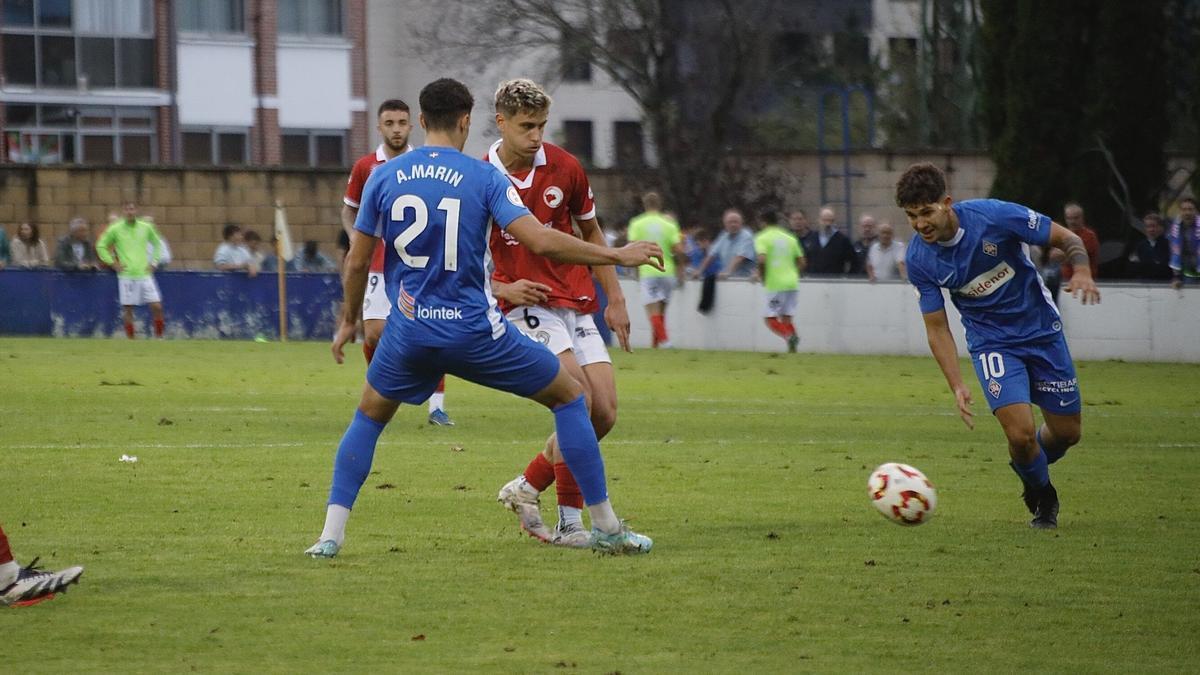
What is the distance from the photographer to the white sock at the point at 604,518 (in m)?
7.94

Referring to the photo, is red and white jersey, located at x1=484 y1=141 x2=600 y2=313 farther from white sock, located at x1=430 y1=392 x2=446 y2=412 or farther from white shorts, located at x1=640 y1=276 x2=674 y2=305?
white shorts, located at x1=640 y1=276 x2=674 y2=305

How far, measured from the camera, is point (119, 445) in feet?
40.3

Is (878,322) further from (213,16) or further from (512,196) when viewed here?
(213,16)

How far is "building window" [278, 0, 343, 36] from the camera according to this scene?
46219mm

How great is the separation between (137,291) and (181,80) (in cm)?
2007

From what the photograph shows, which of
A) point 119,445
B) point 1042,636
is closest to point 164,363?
point 119,445

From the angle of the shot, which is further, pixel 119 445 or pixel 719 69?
pixel 719 69

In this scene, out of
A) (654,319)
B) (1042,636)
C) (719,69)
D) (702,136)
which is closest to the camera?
(1042,636)

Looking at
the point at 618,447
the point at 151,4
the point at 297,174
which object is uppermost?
the point at 151,4

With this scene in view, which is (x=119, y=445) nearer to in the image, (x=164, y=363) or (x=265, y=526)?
(x=265, y=526)

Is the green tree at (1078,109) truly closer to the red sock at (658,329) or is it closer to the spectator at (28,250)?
the red sock at (658,329)

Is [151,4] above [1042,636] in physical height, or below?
above

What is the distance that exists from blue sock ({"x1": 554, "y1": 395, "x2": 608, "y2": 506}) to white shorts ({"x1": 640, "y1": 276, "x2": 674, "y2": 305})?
17526mm

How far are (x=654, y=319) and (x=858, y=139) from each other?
27.3 meters
